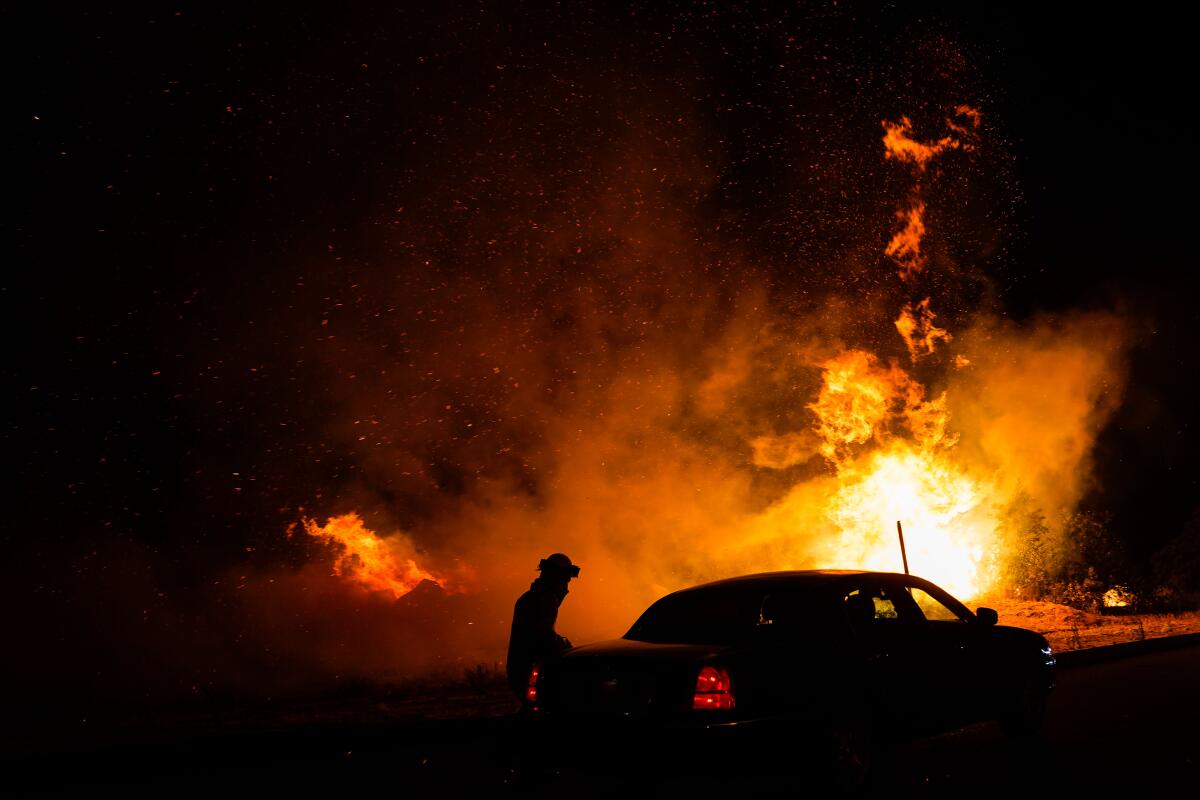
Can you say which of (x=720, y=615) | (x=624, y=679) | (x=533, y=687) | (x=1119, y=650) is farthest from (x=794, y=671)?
(x=1119, y=650)

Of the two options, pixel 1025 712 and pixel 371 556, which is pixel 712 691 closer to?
pixel 1025 712

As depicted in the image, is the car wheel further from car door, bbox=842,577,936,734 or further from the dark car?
car door, bbox=842,577,936,734

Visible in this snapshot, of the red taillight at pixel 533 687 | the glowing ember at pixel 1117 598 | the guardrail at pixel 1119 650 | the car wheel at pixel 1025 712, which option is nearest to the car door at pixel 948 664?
the car wheel at pixel 1025 712

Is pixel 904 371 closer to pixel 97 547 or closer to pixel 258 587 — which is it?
pixel 258 587

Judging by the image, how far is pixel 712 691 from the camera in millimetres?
4336

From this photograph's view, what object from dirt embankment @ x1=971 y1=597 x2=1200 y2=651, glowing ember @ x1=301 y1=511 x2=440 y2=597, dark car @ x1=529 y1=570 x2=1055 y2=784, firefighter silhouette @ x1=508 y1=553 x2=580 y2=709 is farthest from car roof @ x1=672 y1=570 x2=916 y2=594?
glowing ember @ x1=301 y1=511 x2=440 y2=597

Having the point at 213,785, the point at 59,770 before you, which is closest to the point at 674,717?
the point at 213,785

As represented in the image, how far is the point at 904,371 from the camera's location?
21.5m

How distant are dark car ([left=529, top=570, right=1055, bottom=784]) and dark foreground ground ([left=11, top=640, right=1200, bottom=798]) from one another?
0.18m

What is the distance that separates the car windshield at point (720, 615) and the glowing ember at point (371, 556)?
53.7 ft

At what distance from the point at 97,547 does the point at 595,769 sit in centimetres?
2246

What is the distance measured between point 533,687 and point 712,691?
1171 millimetres

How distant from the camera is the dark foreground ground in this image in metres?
4.52

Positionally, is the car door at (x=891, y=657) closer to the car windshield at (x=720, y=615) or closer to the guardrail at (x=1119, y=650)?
the car windshield at (x=720, y=615)
